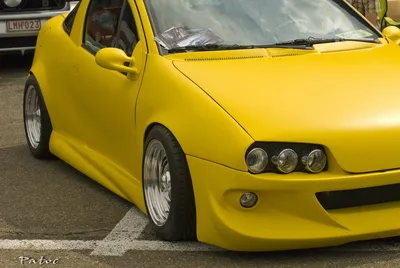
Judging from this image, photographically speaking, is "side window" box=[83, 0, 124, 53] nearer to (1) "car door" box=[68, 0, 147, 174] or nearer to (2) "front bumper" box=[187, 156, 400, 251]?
(1) "car door" box=[68, 0, 147, 174]

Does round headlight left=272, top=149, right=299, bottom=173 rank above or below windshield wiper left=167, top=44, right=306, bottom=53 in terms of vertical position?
below

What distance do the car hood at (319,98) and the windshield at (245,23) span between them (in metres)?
0.27

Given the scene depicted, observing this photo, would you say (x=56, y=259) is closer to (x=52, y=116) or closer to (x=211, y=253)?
(x=211, y=253)

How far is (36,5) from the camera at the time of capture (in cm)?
1157

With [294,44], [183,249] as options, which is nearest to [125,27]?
[294,44]

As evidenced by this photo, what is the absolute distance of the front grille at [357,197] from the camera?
4781 millimetres

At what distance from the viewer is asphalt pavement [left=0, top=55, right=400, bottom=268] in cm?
501

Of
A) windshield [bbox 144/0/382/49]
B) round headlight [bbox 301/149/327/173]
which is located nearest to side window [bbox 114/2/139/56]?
windshield [bbox 144/0/382/49]

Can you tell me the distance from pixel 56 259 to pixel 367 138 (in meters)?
1.74

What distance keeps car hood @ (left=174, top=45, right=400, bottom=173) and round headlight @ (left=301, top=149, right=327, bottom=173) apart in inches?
2.1

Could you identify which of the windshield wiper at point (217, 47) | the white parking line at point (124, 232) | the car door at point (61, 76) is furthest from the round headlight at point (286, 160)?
the car door at point (61, 76)

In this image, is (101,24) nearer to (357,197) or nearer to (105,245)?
(105,245)

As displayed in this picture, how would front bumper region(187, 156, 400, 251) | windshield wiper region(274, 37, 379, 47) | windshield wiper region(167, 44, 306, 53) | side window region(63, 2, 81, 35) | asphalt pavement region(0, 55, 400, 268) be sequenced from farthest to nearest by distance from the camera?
1. side window region(63, 2, 81, 35)
2. windshield wiper region(274, 37, 379, 47)
3. windshield wiper region(167, 44, 306, 53)
4. asphalt pavement region(0, 55, 400, 268)
5. front bumper region(187, 156, 400, 251)

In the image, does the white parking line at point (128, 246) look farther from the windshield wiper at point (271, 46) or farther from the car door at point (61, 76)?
the car door at point (61, 76)
